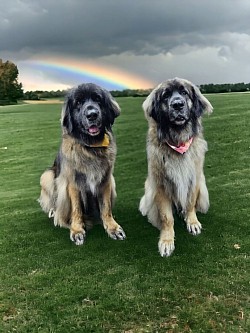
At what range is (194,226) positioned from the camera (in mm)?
5215

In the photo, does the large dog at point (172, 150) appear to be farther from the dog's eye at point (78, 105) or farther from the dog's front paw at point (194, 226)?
the dog's eye at point (78, 105)

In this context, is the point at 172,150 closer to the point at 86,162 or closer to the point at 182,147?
the point at 182,147

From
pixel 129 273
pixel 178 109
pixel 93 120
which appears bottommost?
pixel 129 273

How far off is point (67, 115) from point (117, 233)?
1.60 metres

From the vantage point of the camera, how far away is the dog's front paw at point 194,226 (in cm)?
518

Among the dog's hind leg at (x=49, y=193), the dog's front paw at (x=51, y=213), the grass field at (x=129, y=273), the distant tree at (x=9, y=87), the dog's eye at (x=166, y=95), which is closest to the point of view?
the grass field at (x=129, y=273)

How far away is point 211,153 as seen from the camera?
9.57m

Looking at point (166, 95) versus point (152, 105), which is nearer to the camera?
point (166, 95)

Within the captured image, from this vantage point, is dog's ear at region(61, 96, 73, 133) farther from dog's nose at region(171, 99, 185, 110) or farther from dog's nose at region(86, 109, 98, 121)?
dog's nose at region(171, 99, 185, 110)

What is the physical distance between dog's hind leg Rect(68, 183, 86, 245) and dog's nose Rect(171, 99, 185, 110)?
1644 millimetres

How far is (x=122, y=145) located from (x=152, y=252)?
25.9 feet

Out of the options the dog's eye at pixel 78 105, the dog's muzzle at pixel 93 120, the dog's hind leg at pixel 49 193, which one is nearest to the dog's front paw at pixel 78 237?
the dog's hind leg at pixel 49 193

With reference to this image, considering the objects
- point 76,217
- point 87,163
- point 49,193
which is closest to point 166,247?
point 76,217

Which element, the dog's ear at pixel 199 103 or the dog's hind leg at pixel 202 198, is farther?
the dog's hind leg at pixel 202 198
